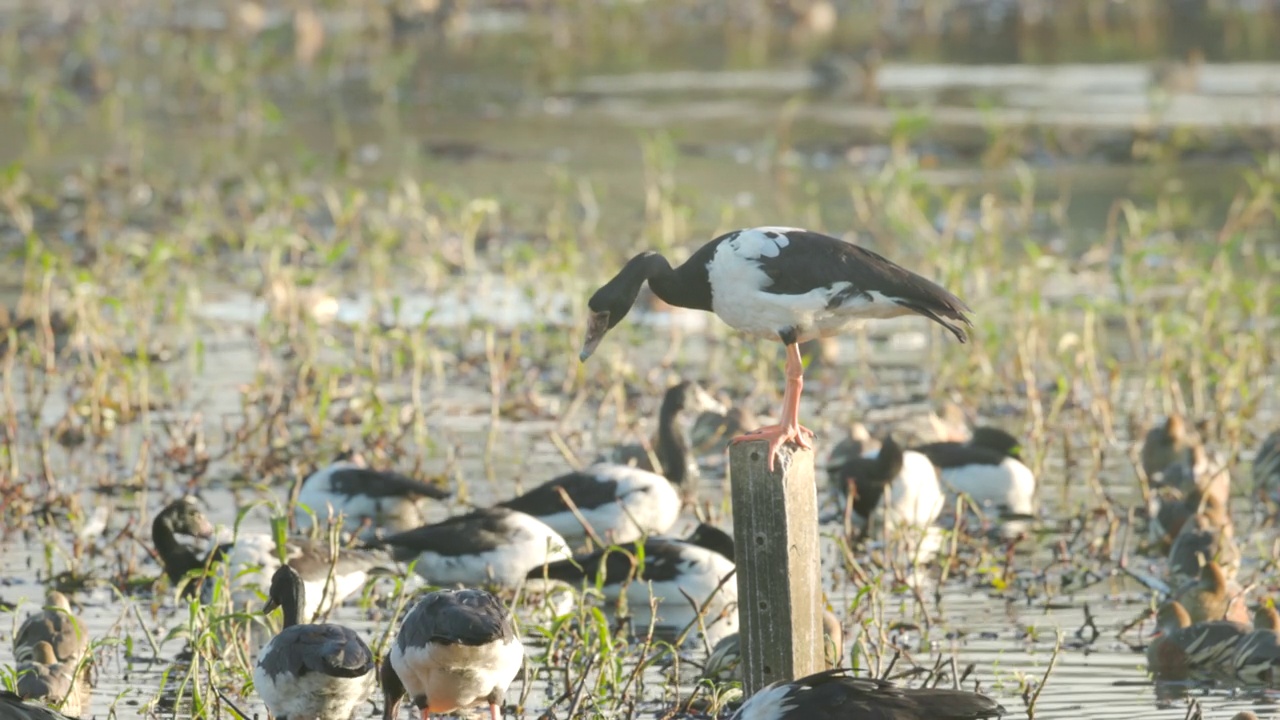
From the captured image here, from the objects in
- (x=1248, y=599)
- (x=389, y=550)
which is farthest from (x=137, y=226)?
(x=1248, y=599)

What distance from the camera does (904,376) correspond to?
1336 centimetres

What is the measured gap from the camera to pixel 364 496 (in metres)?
10.1

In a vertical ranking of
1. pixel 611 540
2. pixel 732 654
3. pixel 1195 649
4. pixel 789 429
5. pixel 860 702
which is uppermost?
pixel 789 429

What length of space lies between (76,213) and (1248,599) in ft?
39.3

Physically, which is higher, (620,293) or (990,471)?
(620,293)

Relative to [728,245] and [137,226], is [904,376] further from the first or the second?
[137,226]

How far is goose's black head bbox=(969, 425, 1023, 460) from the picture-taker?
10.8 meters

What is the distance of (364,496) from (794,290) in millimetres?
3867

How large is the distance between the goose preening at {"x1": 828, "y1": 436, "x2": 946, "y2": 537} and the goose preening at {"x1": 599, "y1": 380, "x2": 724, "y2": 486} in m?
0.86

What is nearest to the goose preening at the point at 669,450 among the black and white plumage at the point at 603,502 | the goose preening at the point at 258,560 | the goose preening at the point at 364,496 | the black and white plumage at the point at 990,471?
the black and white plumage at the point at 603,502

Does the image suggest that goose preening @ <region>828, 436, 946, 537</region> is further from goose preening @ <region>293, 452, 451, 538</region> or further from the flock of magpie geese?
goose preening @ <region>293, 452, 451, 538</region>

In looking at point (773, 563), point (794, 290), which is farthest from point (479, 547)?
point (794, 290)

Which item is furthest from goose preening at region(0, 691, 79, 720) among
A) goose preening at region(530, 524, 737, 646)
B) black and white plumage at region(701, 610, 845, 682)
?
goose preening at region(530, 524, 737, 646)

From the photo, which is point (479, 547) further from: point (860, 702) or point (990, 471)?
point (860, 702)
